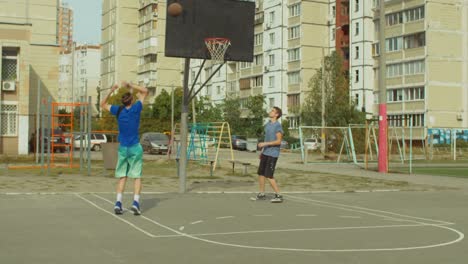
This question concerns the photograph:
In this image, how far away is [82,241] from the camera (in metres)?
8.20

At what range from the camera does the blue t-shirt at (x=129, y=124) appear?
1102cm

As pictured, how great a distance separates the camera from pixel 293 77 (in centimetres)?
8019

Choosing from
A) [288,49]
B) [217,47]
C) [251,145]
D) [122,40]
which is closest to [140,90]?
[217,47]

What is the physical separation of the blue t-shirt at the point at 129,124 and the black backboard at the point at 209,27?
4128mm

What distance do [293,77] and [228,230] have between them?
71.7 metres

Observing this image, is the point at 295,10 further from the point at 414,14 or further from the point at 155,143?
the point at 155,143

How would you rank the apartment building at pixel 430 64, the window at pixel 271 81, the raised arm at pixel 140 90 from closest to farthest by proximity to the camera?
the raised arm at pixel 140 90 < the apartment building at pixel 430 64 < the window at pixel 271 81

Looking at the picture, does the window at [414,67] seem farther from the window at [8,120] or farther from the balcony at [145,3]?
the balcony at [145,3]

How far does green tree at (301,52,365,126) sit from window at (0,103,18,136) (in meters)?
27.1

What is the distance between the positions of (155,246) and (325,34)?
74.5m

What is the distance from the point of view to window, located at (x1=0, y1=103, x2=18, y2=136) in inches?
1564

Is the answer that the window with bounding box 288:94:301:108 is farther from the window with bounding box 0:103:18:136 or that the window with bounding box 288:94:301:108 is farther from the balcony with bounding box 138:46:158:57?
the window with bounding box 0:103:18:136

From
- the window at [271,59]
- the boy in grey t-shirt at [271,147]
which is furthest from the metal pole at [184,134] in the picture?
the window at [271,59]

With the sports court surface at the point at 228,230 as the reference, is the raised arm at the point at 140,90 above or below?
above
